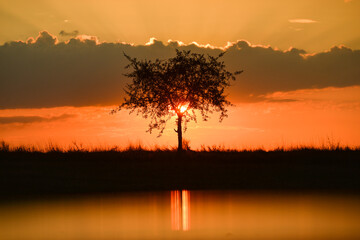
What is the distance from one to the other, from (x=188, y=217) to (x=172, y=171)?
1365 centimetres

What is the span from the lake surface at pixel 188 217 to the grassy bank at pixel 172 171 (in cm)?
396

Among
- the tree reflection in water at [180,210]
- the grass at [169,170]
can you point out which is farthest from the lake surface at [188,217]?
the grass at [169,170]

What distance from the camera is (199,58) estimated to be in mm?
42938

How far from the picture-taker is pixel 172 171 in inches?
1256

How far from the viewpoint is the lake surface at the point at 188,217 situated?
1538 cm

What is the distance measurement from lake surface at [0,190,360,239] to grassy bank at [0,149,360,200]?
3965mm

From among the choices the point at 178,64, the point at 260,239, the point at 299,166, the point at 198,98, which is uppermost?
the point at 178,64

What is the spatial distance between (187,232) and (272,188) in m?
13.1

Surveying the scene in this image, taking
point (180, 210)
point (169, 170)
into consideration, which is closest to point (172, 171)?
point (169, 170)

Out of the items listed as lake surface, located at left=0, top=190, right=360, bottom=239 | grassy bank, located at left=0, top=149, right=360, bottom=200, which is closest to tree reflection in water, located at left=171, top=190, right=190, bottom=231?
lake surface, located at left=0, top=190, right=360, bottom=239

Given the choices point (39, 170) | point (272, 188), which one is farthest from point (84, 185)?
point (272, 188)

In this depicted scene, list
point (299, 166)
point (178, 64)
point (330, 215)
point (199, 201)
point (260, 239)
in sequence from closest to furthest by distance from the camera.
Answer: point (260, 239), point (330, 215), point (199, 201), point (299, 166), point (178, 64)

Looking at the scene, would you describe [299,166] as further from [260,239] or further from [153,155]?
[260,239]

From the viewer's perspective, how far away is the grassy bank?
27828mm
